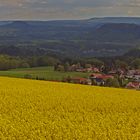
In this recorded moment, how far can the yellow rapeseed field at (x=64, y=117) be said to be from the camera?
350 inches

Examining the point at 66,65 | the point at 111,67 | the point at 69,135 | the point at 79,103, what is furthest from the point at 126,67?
the point at 69,135

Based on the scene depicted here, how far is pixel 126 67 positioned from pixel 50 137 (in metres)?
85.6

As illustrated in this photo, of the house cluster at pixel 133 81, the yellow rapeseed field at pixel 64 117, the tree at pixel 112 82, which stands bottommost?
the house cluster at pixel 133 81

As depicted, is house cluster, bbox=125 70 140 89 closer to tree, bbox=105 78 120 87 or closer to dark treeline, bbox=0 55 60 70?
tree, bbox=105 78 120 87

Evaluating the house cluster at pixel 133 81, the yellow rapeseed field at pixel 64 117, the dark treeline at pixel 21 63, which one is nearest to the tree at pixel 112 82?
the house cluster at pixel 133 81

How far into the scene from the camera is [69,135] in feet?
28.9

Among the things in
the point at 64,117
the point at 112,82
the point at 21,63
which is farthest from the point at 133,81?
the point at 64,117

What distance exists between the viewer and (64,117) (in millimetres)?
11414

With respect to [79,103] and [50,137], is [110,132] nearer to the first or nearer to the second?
[50,137]

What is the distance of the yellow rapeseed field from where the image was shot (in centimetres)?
889

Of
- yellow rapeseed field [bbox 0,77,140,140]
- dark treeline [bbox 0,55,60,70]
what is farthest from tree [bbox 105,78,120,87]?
yellow rapeseed field [bbox 0,77,140,140]

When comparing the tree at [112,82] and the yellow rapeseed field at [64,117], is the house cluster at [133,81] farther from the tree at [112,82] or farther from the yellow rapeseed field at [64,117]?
the yellow rapeseed field at [64,117]

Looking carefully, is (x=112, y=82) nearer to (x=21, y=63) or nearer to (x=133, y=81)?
(x=133, y=81)

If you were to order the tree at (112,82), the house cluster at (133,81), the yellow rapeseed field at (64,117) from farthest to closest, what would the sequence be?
the tree at (112,82) < the house cluster at (133,81) < the yellow rapeseed field at (64,117)
